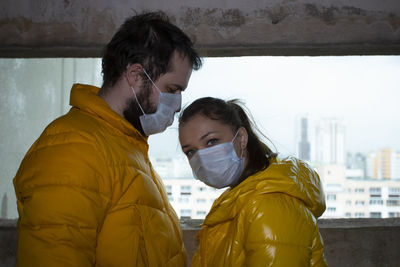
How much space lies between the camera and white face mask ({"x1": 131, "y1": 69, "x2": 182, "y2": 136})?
163 centimetres

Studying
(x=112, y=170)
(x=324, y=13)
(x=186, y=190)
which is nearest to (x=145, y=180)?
(x=112, y=170)

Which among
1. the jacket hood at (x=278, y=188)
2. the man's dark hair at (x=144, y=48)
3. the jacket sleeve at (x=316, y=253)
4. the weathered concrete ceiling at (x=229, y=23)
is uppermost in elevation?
the weathered concrete ceiling at (x=229, y=23)

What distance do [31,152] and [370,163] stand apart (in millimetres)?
10875

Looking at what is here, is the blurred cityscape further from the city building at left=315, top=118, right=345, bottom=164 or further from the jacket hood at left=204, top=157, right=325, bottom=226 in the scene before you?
the jacket hood at left=204, top=157, right=325, bottom=226

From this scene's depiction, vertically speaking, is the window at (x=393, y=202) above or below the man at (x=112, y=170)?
below

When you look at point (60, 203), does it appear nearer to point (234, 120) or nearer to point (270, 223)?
point (270, 223)

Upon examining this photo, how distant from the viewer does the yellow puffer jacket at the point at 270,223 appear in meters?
1.33

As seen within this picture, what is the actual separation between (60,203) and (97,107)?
47 centimetres

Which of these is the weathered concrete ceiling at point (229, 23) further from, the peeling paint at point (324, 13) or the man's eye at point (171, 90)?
the man's eye at point (171, 90)

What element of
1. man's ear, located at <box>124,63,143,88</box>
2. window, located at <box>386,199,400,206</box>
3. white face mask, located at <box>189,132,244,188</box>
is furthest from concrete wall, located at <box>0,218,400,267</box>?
window, located at <box>386,199,400,206</box>

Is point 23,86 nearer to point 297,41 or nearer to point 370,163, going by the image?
point 297,41

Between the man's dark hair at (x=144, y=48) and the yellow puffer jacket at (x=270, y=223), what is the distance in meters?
0.64

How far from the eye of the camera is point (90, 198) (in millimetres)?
1189

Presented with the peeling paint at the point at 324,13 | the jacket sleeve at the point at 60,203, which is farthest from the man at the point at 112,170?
the peeling paint at the point at 324,13
